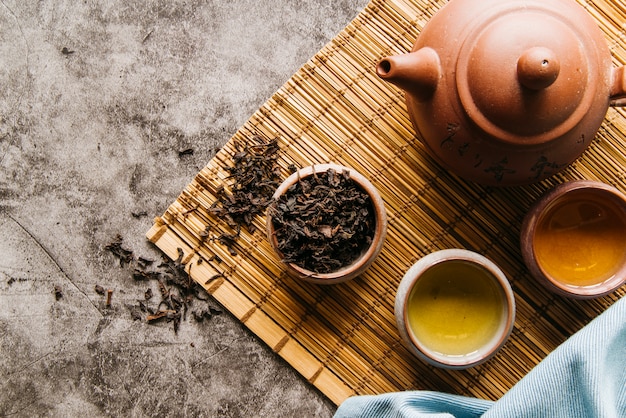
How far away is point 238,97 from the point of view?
1.56 m

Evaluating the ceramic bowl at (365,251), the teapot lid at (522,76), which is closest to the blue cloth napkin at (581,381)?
the ceramic bowl at (365,251)

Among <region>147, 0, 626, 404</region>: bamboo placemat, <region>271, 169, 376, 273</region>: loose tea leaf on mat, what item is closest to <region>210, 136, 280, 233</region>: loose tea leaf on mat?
<region>147, 0, 626, 404</region>: bamboo placemat

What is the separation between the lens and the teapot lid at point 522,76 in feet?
3.51

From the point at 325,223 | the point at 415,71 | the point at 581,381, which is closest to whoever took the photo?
the point at 415,71

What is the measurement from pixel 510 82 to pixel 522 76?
0.04 metres

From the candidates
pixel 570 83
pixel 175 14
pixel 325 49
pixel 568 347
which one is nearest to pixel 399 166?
pixel 325 49

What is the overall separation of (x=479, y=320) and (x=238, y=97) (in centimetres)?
92

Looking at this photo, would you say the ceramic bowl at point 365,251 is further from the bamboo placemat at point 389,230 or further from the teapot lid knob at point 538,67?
the teapot lid knob at point 538,67

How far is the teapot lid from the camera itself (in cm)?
107

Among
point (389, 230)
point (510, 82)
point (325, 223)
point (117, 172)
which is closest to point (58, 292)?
point (117, 172)

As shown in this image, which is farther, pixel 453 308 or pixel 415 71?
pixel 453 308

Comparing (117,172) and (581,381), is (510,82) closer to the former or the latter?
(581,381)

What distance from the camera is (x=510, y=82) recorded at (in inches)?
42.1

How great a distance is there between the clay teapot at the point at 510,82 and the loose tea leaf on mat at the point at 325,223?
0.89 feet
